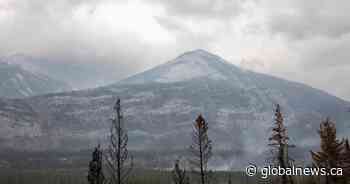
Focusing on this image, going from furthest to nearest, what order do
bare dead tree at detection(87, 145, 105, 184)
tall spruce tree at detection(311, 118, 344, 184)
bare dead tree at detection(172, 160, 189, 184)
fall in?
tall spruce tree at detection(311, 118, 344, 184) → bare dead tree at detection(172, 160, 189, 184) → bare dead tree at detection(87, 145, 105, 184)

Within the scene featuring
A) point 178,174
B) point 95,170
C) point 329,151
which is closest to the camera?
point 95,170

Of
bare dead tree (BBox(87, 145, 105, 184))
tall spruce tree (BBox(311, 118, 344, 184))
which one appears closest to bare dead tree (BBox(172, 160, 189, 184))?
bare dead tree (BBox(87, 145, 105, 184))

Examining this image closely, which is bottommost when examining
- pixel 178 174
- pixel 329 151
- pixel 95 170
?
pixel 178 174

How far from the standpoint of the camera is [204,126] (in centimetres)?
4272

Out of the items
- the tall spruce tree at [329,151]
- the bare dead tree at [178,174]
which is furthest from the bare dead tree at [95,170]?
the tall spruce tree at [329,151]

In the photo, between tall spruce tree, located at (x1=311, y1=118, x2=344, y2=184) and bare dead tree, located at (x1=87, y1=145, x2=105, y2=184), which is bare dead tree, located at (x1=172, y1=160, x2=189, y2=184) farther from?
tall spruce tree, located at (x1=311, y1=118, x2=344, y2=184)

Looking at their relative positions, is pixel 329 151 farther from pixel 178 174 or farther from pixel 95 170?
pixel 95 170

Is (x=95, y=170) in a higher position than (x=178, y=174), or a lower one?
higher

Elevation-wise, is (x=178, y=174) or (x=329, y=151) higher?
(x=329, y=151)

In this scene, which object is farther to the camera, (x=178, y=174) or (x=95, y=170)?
(x=178, y=174)

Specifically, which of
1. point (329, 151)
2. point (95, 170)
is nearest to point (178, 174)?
point (95, 170)

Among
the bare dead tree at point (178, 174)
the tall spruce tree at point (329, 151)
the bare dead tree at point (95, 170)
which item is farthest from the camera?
the tall spruce tree at point (329, 151)

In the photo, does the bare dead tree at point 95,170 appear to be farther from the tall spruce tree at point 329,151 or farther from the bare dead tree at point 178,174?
the tall spruce tree at point 329,151

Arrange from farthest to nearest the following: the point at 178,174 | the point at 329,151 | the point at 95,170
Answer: the point at 329,151
the point at 178,174
the point at 95,170
